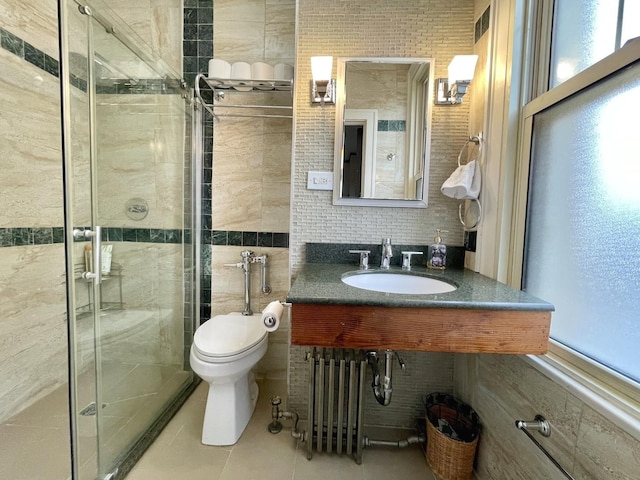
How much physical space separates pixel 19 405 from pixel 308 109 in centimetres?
201

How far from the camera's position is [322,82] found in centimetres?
134

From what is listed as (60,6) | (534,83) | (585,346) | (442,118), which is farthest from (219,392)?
(534,83)

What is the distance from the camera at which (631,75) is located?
711mm

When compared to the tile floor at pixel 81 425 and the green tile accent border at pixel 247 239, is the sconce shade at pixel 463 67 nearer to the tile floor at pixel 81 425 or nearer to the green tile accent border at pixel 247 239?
the green tile accent border at pixel 247 239

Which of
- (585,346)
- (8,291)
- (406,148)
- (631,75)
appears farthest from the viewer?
(406,148)

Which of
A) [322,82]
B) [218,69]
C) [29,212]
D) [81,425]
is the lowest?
[81,425]

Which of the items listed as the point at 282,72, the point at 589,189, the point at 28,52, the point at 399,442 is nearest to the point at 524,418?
the point at 399,442

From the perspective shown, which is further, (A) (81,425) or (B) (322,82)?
(B) (322,82)

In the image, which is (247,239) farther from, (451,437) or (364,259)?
(451,437)

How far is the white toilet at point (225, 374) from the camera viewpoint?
51.7 inches

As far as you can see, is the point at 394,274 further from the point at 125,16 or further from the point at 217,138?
the point at 125,16

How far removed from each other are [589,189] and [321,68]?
112cm

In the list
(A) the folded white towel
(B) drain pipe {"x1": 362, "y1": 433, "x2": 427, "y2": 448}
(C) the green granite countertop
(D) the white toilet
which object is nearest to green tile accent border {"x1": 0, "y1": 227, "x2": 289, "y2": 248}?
(D) the white toilet

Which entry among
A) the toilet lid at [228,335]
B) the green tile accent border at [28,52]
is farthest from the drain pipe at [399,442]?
the green tile accent border at [28,52]
